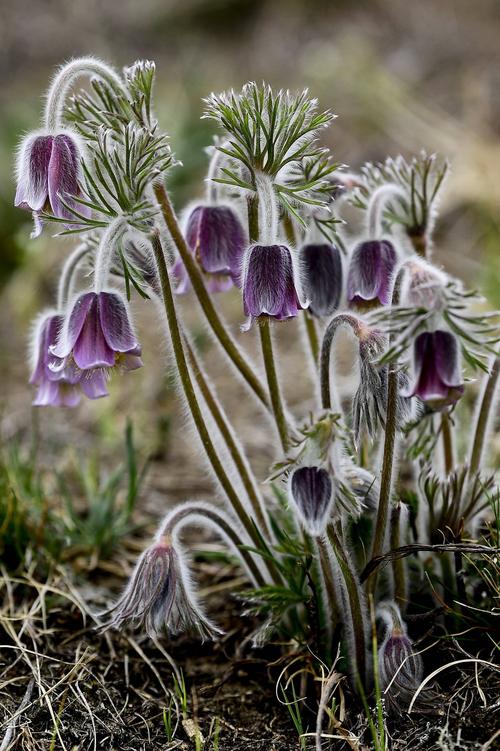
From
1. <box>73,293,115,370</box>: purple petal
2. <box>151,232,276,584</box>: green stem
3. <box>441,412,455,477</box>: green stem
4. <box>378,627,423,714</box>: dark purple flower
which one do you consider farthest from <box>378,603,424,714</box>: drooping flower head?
<box>73,293,115,370</box>: purple petal

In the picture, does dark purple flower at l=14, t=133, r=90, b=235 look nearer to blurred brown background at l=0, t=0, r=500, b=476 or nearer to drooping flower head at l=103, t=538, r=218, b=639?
drooping flower head at l=103, t=538, r=218, b=639

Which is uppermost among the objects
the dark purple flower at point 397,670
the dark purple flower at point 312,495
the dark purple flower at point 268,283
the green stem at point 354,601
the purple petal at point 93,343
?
the dark purple flower at point 268,283

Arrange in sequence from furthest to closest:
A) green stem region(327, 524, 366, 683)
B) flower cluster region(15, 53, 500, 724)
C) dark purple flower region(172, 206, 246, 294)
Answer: dark purple flower region(172, 206, 246, 294), green stem region(327, 524, 366, 683), flower cluster region(15, 53, 500, 724)

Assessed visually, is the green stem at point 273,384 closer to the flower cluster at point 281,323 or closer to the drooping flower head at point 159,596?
the flower cluster at point 281,323

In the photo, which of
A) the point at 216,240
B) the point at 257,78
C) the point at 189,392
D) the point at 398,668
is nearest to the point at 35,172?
the point at 216,240

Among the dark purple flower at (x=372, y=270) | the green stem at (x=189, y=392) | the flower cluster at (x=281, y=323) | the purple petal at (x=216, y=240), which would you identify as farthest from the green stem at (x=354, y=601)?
the purple petal at (x=216, y=240)

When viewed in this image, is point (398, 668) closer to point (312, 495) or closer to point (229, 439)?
point (312, 495)

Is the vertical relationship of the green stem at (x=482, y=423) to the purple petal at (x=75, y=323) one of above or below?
below
